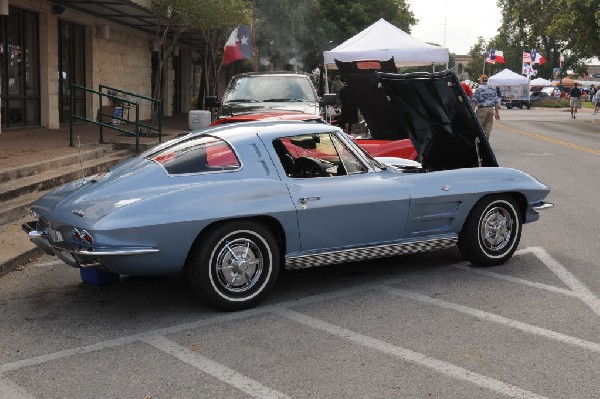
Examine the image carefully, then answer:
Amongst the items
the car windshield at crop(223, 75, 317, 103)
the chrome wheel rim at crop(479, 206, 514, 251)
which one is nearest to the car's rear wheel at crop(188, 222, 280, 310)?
the chrome wheel rim at crop(479, 206, 514, 251)

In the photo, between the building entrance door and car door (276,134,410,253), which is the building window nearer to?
the building entrance door

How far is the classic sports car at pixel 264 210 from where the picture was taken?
16.2 ft

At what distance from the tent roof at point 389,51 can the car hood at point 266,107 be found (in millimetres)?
5687

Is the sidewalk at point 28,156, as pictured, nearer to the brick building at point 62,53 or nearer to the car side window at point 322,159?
the brick building at point 62,53

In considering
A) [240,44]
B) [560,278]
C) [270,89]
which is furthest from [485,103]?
[560,278]

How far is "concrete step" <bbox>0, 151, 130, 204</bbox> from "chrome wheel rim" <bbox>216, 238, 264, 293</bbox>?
288 centimetres

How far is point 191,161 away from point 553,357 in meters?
2.80

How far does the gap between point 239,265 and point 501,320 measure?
6.06ft

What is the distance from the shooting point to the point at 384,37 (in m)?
19.5

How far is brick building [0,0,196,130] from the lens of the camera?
1584 centimetres

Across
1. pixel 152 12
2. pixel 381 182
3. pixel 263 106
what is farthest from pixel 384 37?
pixel 381 182

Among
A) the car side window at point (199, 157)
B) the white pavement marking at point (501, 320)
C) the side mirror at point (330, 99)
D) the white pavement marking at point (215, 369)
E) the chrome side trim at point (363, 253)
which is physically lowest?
the white pavement marking at point (215, 369)

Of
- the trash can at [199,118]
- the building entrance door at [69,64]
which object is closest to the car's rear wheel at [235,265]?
the building entrance door at [69,64]

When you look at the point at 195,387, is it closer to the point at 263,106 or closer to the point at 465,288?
the point at 465,288
